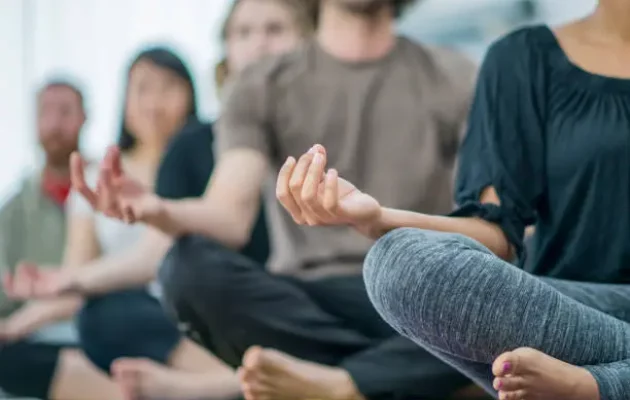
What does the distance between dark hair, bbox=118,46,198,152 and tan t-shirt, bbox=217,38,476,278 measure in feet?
0.29

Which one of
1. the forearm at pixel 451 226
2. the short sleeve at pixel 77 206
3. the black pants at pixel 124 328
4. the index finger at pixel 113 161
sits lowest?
the black pants at pixel 124 328

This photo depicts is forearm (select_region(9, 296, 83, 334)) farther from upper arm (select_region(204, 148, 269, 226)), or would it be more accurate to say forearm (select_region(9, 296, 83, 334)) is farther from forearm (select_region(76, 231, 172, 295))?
upper arm (select_region(204, 148, 269, 226))

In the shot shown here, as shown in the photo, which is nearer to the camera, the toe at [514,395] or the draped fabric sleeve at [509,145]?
the toe at [514,395]

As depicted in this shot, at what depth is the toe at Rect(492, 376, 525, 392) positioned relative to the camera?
0.55 m

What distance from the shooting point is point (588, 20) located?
0.76 metres

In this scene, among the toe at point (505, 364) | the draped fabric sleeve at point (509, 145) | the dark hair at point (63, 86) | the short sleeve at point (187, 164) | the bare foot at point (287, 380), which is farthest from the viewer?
the dark hair at point (63, 86)

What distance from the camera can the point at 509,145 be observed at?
2.34 feet

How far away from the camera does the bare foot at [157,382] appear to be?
99cm

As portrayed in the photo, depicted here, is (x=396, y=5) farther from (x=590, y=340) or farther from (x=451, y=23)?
(x=590, y=340)

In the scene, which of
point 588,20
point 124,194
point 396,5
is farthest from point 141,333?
point 588,20

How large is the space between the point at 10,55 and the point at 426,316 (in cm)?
70

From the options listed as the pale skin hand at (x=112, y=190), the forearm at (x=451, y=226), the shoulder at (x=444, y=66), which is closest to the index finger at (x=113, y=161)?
the pale skin hand at (x=112, y=190)

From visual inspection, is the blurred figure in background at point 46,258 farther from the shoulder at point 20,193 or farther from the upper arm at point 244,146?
the upper arm at point 244,146

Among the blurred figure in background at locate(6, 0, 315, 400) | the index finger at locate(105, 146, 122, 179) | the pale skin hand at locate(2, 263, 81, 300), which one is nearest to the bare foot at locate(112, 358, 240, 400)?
the blurred figure in background at locate(6, 0, 315, 400)
